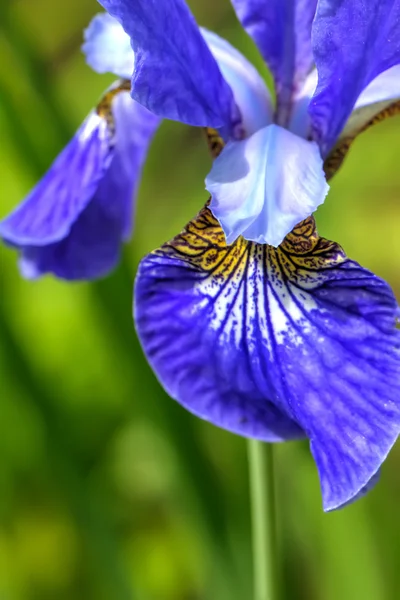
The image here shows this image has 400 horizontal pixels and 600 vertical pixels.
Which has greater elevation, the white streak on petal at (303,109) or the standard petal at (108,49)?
the standard petal at (108,49)

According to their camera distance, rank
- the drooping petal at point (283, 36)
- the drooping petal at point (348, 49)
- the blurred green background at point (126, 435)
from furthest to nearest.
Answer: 1. the blurred green background at point (126, 435)
2. the drooping petal at point (283, 36)
3. the drooping petal at point (348, 49)

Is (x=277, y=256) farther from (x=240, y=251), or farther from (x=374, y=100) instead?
(x=374, y=100)

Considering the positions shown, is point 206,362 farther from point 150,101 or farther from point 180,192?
point 180,192

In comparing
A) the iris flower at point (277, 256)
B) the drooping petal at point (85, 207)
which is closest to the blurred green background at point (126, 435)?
the drooping petal at point (85, 207)

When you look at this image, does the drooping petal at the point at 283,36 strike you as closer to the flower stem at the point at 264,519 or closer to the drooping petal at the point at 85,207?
the drooping petal at the point at 85,207

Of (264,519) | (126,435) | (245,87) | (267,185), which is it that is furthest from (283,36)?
(126,435)

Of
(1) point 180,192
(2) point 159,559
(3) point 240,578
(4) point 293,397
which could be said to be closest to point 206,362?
(4) point 293,397

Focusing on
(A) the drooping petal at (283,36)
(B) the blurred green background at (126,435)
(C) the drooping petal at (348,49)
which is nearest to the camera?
(C) the drooping petal at (348,49)

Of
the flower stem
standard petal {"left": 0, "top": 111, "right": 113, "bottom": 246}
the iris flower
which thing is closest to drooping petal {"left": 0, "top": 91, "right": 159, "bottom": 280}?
standard petal {"left": 0, "top": 111, "right": 113, "bottom": 246}

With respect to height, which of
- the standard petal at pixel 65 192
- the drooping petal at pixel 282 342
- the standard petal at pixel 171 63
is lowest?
the drooping petal at pixel 282 342
